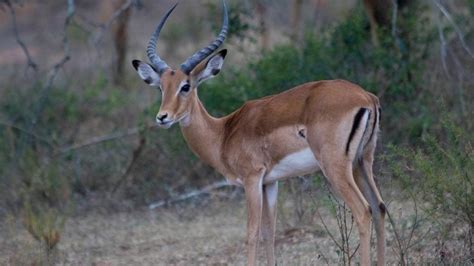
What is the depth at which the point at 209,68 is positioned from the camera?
284 inches

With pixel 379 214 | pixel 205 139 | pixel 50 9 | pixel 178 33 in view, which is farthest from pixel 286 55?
pixel 50 9

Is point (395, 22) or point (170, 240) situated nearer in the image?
point (170, 240)

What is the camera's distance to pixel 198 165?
10.2 m

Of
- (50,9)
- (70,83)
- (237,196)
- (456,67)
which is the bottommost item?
(237,196)

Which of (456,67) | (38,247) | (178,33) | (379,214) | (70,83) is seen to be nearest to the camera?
(379,214)

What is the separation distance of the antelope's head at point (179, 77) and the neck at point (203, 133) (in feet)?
0.32

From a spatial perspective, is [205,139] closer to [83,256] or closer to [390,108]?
[83,256]

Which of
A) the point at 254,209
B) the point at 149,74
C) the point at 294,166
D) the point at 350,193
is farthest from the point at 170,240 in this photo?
the point at 350,193

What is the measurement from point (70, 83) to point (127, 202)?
2.26m

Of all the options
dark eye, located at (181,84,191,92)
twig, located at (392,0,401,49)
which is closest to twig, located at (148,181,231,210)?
twig, located at (392,0,401,49)

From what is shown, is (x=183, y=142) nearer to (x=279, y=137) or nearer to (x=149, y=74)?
(x=149, y=74)

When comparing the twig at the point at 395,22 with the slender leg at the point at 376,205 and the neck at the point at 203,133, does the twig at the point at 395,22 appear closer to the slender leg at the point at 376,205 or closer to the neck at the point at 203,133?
the neck at the point at 203,133

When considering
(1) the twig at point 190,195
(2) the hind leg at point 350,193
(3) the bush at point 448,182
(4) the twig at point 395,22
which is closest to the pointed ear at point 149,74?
(2) the hind leg at point 350,193

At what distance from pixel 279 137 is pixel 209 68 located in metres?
0.82
